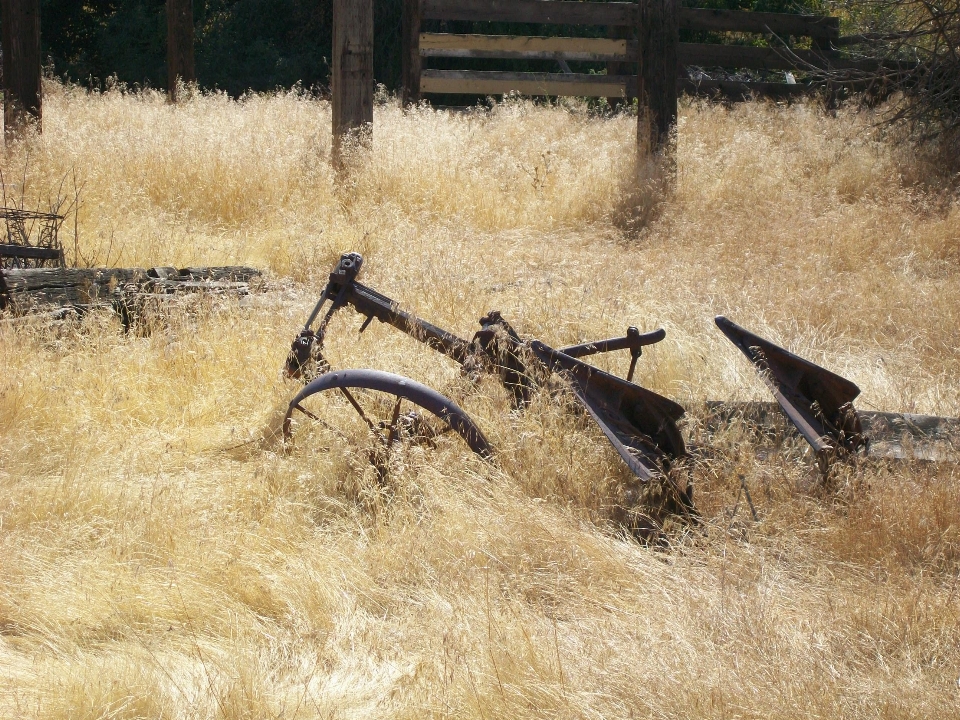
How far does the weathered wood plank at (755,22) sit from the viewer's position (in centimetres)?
1410

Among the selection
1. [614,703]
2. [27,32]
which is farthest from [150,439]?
[27,32]

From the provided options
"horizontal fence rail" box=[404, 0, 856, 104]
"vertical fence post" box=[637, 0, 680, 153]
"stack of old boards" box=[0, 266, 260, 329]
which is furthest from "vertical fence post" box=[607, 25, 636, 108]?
"stack of old boards" box=[0, 266, 260, 329]

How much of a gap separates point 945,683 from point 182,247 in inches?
253

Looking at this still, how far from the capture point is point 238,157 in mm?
9164

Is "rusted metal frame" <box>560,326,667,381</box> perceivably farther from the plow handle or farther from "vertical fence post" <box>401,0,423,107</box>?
"vertical fence post" <box>401,0,423,107</box>

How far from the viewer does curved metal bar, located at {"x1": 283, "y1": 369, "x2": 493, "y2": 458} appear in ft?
12.6

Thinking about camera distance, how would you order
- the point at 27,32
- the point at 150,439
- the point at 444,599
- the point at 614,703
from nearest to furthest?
1. the point at 614,703
2. the point at 444,599
3. the point at 150,439
4. the point at 27,32

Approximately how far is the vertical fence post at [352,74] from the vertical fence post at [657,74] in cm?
269

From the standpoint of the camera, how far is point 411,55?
13805mm

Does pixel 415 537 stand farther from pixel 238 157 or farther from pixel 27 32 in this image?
pixel 27 32

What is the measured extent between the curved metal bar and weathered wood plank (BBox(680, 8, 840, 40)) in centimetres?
1128

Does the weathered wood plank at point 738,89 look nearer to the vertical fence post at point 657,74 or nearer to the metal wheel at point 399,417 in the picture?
the vertical fence post at point 657,74

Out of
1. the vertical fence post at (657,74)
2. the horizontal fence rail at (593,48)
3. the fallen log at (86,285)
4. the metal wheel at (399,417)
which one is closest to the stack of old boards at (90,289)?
the fallen log at (86,285)

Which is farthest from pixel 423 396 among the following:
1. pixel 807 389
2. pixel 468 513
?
pixel 807 389
